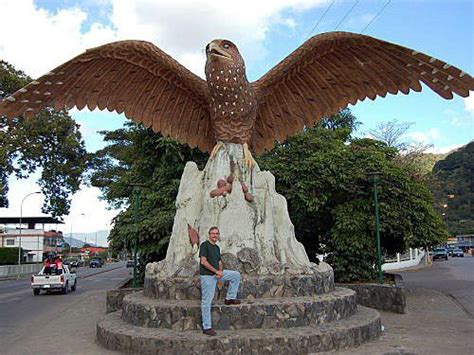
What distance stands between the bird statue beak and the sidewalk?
16.1 feet

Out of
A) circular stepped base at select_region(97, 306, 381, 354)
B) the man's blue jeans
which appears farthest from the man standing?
circular stepped base at select_region(97, 306, 381, 354)

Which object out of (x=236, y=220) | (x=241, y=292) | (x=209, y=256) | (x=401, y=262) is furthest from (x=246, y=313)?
(x=401, y=262)

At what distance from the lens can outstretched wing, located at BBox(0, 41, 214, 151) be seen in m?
7.75

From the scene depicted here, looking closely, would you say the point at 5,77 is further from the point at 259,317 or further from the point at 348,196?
the point at 259,317

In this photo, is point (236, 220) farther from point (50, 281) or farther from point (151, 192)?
point (50, 281)

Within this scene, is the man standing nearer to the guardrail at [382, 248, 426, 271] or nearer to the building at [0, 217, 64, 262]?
the guardrail at [382, 248, 426, 271]

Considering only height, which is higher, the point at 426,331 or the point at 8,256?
the point at 8,256

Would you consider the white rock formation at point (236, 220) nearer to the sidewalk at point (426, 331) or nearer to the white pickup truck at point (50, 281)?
the sidewalk at point (426, 331)

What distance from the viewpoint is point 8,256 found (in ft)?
130

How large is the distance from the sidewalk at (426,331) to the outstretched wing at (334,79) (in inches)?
146

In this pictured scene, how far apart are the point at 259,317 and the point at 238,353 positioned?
76cm

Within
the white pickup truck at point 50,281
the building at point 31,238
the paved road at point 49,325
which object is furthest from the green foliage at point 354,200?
the building at point 31,238

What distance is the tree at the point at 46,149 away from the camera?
23938mm

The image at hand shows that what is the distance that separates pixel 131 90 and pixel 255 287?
4.09 metres
